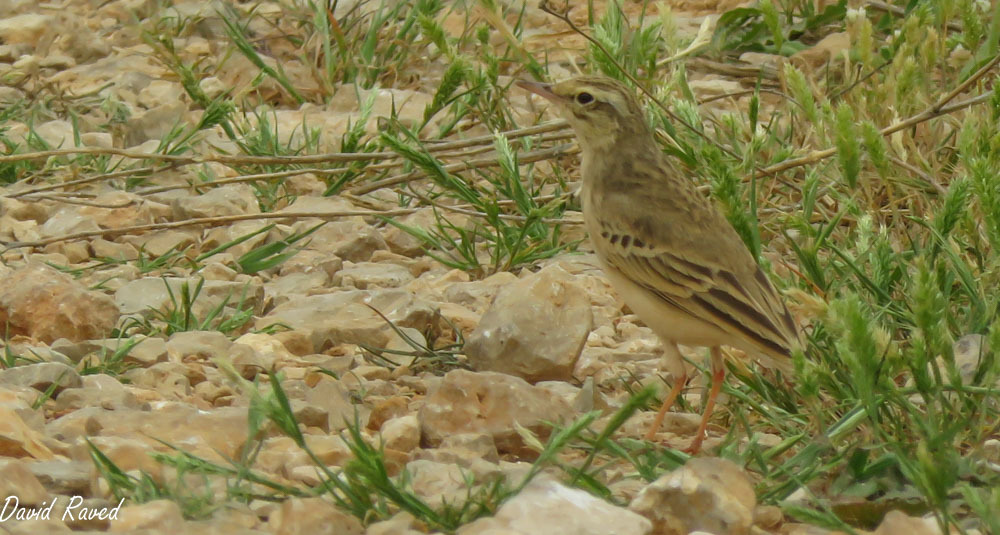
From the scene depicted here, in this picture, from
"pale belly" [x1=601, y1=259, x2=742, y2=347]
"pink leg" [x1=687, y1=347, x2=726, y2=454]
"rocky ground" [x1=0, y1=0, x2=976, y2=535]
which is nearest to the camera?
"rocky ground" [x1=0, y1=0, x2=976, y2=535]

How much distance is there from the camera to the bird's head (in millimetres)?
4574

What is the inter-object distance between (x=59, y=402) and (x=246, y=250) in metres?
1.94

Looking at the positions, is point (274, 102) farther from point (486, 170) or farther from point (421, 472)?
point (421, 472)

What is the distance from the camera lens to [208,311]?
4.77 m

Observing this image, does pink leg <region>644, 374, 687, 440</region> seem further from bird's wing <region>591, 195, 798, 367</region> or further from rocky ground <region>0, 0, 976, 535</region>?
bird's wing <region>591, 195, 798, 367</region>

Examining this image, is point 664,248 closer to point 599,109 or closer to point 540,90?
point 599,109

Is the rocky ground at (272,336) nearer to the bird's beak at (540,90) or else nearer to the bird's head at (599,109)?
the bird's head at (599,109)

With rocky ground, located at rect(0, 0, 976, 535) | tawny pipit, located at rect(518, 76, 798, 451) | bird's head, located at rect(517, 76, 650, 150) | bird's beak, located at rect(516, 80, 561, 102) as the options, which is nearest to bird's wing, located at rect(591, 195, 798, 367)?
tawny pipit, located at rect(518, 76, 798, 451)

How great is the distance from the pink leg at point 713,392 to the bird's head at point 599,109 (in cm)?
89

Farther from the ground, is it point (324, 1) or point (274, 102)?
point (324, 1)

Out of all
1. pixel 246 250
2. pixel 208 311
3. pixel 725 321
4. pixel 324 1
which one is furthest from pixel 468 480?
pixel 324 1

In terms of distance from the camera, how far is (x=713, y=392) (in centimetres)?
385

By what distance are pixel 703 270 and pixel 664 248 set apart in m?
0.17

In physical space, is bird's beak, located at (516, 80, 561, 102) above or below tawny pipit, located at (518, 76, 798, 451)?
above
